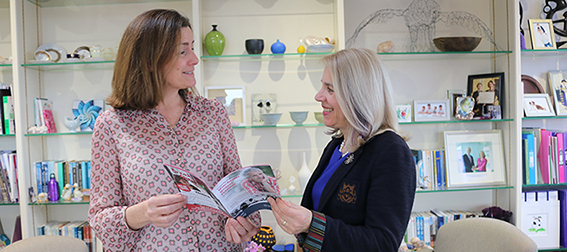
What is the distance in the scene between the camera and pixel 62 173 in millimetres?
2756

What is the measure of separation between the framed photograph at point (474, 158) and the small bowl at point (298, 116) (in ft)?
3.43

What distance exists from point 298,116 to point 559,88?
1.96 m

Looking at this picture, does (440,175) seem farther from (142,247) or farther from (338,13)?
(142,247)

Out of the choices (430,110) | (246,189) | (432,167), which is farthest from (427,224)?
(246,189)

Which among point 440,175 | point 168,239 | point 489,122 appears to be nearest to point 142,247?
point 168,239

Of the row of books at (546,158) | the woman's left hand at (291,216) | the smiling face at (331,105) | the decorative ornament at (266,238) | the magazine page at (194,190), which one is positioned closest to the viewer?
the magazine page at (194,190)

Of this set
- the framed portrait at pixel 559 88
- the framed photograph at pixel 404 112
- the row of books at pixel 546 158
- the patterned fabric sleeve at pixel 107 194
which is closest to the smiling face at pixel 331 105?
the patterned fabric sleeve at pixel 107 194

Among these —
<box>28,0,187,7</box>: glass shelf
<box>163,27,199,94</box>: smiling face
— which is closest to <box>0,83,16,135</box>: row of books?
<box>28,0,187,7</box>: glass shelf

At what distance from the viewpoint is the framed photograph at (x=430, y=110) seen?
284cm

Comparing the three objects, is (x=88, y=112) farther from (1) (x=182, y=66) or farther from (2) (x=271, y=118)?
(1) (x=182, y=66)

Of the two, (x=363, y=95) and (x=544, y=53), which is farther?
(x=544, y=53)

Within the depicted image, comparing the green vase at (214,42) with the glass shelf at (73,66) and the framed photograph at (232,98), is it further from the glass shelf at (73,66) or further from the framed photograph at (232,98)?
the glass shelf at (73,66)

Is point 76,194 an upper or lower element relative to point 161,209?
lower

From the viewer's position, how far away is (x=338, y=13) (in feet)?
8.68
